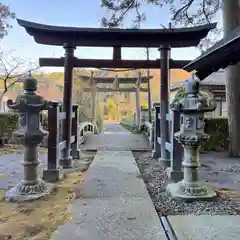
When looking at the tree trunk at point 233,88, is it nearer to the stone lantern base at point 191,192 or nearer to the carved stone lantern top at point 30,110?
the stone lantern base at point 191,192

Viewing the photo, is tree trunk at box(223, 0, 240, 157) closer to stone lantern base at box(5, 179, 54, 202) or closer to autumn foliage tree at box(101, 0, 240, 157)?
autumn foliage tree at box(101, 0, 240, 157)

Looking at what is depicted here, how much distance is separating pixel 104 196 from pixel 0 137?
24.5 ft

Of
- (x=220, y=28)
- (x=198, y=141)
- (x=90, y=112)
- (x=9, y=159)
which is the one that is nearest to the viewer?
(x=198, y=141)

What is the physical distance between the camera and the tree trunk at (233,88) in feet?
25.4

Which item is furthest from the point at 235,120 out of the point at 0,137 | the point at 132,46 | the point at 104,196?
the point at 0,137

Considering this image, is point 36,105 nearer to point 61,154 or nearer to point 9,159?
point 61,154

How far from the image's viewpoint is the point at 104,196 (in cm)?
385

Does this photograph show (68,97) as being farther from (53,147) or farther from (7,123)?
(7,123)

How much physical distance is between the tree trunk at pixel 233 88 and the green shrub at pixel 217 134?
4.23 ft

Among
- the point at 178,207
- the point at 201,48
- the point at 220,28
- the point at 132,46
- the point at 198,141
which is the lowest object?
the point at 178,207

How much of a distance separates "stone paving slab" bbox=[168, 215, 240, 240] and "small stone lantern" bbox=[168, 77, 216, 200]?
27.8 inches

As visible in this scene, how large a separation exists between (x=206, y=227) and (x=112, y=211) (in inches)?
40.2

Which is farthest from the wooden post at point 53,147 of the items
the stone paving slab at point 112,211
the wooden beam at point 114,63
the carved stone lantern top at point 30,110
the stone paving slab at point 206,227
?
the stone paving slab at point 206,227

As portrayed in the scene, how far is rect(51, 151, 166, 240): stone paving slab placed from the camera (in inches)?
103
